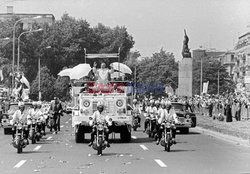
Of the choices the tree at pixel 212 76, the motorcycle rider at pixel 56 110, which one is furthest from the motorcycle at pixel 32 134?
the tree at pixel 212 76

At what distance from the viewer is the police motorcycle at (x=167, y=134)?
71.6ft

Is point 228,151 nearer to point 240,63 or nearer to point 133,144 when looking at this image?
point 133,144

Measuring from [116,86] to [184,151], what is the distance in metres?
5.82

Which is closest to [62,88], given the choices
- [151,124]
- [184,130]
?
[184,130]

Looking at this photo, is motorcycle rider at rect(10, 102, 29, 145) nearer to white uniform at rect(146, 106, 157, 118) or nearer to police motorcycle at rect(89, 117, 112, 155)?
police motorcycle at rect(89, 117, 112, 155)

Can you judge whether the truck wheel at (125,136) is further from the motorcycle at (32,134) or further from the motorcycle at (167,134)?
the motorcycle at (167,134)

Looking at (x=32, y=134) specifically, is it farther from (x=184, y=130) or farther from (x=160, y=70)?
(x=160, y=70)

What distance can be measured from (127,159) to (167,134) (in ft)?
10.7

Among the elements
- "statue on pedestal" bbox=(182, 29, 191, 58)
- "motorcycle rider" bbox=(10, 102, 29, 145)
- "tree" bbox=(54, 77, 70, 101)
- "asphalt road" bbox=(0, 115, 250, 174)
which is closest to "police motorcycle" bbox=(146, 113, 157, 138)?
"asphalt road" bbox=(0, 115, 250, 174)

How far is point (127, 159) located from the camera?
1894 centimetres

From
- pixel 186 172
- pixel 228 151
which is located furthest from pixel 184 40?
pixel 186 172

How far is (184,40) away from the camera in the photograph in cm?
6406

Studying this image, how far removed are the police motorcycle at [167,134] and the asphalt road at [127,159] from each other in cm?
28

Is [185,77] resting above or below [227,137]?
above
